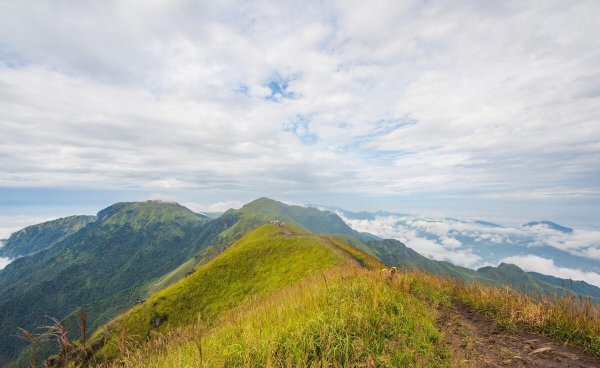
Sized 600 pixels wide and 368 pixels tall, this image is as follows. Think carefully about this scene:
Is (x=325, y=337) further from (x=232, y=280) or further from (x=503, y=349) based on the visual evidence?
(x=232, y=280)

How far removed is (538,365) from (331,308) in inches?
198

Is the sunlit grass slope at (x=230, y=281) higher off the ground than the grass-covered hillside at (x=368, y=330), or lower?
lower

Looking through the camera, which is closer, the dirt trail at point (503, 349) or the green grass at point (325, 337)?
the green grass at point (325, 337)

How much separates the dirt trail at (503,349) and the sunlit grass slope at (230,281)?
38254mm

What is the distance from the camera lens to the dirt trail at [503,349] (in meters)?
6.98

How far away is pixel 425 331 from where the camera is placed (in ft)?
26.2

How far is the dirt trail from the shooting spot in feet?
22.9

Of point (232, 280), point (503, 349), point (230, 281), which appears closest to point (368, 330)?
point (503, 349)

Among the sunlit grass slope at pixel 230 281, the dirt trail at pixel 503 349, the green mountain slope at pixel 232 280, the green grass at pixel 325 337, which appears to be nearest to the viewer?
the green grass at pixel 325 337

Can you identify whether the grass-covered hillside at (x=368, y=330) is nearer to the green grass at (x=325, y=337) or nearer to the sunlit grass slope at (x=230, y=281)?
the green grass at (x=325, y=337)

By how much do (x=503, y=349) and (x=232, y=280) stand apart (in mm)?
58099

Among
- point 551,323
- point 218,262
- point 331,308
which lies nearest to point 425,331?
point 331,308

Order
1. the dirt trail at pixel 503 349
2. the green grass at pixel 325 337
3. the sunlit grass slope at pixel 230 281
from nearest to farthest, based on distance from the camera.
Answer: the green grass at pixel 325 337 → the dirt trail at pixel 503 349 → the sunlit grass slope at pixel 230 281

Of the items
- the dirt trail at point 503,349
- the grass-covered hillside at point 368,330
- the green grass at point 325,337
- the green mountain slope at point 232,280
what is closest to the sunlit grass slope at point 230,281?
the green mountain slope at point 232,280
